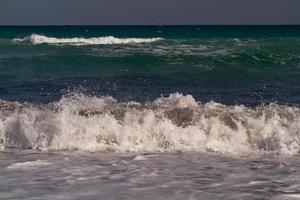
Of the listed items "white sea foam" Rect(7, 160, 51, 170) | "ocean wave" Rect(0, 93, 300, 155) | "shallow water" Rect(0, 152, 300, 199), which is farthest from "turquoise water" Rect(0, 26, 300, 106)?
"white sea foam" Rect(7, 160, 51, 170)

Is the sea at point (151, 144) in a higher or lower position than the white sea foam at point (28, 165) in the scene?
higher

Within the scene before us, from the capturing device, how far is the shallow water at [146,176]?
585cm

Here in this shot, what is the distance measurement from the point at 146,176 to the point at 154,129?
2388 mm

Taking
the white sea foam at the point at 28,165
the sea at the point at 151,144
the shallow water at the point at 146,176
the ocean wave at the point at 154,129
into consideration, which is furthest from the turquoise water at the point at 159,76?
the white sea foam at the point at 28,165

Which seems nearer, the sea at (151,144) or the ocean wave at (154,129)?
the sea at (151,144)

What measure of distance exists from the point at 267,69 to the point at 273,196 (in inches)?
583

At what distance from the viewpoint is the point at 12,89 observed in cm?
1505

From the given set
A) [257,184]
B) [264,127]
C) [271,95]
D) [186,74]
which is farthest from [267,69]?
[257,184]

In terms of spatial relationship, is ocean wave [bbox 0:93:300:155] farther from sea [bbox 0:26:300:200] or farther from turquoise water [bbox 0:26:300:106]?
turquoise water [bbox 0:26:300:106]

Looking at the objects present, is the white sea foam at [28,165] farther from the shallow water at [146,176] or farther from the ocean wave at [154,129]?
the ocean wave at [154,129]

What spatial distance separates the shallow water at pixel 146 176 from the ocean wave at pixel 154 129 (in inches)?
20.7

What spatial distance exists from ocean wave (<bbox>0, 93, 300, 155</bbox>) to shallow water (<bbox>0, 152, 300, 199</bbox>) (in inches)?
20.7

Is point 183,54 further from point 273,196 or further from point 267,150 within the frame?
point 273,196

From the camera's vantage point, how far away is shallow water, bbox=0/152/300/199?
19.2 ft
